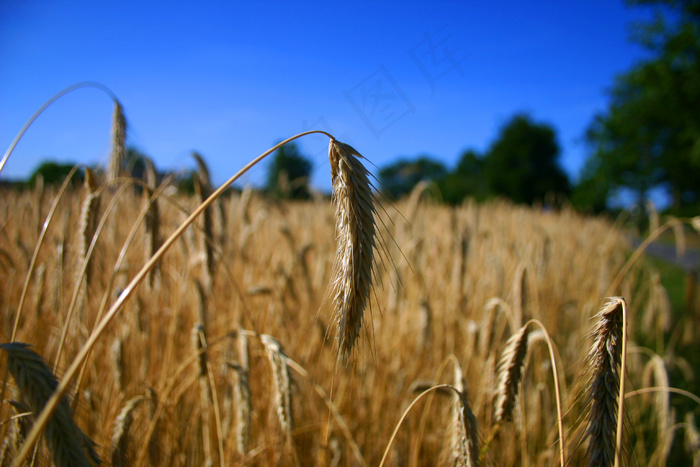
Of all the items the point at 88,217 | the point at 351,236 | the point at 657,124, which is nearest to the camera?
the point at 351,236

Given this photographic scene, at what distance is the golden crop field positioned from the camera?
0.66m

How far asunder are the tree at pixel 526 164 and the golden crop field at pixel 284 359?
83.5ft

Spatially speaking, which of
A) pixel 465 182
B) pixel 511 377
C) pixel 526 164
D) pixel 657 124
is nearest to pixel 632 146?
pixel 657 124

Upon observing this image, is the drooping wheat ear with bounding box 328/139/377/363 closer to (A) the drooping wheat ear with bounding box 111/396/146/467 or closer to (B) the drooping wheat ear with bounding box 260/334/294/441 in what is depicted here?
(B) the drooping wheat ear with bounding box 260/334/294/441

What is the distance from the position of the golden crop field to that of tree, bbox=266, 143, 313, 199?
96 centimetres

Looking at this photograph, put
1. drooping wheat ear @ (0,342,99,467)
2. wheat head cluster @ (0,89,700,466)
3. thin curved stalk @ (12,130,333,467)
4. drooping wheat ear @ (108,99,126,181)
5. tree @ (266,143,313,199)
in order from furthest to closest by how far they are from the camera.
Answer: tree @ (266,143,313,199) → drooping wheat ear @ (108,99,126,181) → wheat head cluster @ (0,89,700,466) → drooping wheat ear @ (0,342,99,467) → thin curved stalk @ (12,130,333,467)

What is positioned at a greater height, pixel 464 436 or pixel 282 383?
pixel 282 383

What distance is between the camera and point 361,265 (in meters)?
0.58

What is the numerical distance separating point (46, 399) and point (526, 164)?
28756 mm

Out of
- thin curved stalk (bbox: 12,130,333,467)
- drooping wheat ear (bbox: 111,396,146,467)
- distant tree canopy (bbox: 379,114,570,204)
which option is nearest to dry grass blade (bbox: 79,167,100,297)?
drooping wheat ear (bbox: 111,396,146,467)

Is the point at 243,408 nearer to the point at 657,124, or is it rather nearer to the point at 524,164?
the point at 657,124

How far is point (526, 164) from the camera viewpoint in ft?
84.2

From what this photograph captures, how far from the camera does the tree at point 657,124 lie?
13969 millimetres

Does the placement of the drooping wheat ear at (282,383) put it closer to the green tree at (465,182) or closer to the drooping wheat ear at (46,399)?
the drooping wheat ear at (46,399)
